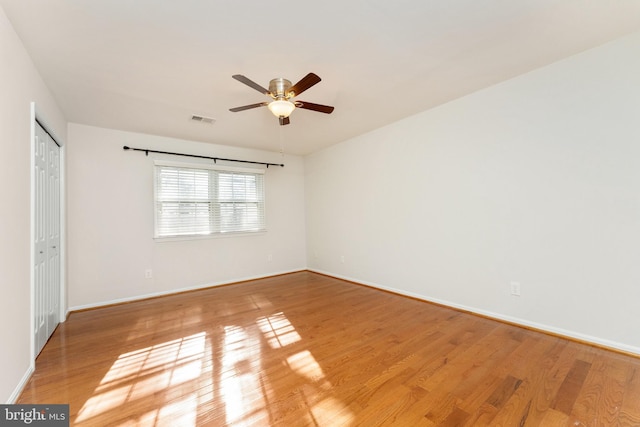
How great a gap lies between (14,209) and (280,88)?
2.15 m

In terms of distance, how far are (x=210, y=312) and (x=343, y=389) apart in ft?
7.22

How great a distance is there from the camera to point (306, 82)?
2150 millimetres

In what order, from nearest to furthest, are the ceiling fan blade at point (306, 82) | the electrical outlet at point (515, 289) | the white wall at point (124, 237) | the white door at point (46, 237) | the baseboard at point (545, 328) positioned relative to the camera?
the ceiling fan blade at point (306, 82), the baseboard at point (545, 328), the white door at point (46, 237), the electrical outlet at point (515, 289), the white wall at point (124, 237)

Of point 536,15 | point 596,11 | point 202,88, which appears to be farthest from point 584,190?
point 202,88

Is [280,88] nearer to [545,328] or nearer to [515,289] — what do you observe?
[515,289]

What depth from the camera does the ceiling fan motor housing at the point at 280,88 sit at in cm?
245

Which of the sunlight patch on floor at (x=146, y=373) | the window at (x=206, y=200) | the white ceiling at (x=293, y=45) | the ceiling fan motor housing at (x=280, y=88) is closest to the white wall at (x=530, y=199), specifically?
the white ceiling at (x=293, y=45)

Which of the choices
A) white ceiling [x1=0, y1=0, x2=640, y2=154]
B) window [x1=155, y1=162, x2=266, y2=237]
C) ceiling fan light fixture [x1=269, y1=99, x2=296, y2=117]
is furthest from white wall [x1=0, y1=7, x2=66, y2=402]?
window [x1=155, y1=162, x2=266, y2=237]

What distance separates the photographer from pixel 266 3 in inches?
66.9

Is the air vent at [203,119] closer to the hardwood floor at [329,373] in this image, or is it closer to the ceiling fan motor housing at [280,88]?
the ceiling fan motor housing at [280,88]

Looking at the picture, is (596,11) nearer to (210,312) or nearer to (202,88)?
(202,88)

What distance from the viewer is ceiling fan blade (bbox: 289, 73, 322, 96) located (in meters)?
2.03

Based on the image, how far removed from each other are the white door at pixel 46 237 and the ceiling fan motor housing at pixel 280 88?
2084mm

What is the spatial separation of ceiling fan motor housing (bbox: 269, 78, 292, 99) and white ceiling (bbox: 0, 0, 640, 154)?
0.09 m
